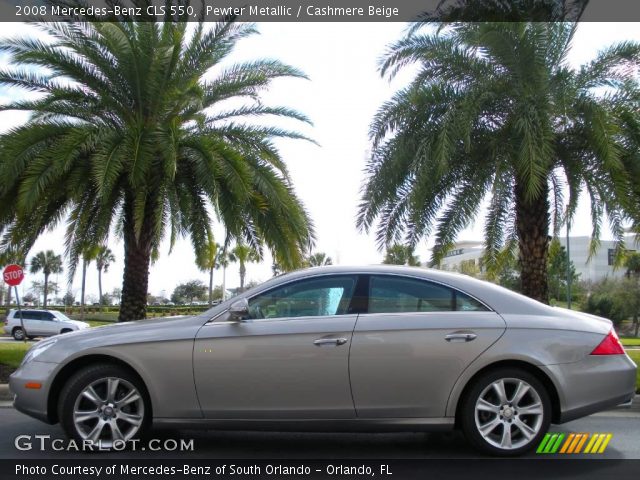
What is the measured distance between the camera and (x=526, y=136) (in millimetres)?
10438

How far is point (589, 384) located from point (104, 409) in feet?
12.3

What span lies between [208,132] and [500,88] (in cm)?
548

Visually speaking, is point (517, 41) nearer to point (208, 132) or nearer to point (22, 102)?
point (208, 132)

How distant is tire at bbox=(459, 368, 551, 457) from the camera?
506 centimetres

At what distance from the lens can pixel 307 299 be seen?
5391 millimetres

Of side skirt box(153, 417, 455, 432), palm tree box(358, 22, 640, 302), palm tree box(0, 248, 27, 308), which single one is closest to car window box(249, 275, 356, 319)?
side skirt box(153, 417, 455, 432)

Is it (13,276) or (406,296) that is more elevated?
(13,276)

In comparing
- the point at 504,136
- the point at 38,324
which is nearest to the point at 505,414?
the point at 504,136

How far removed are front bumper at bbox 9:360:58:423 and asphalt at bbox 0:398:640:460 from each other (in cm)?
33

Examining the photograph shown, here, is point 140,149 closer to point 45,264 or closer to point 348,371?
point 348,371

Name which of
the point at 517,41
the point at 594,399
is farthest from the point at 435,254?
the point at 594,399

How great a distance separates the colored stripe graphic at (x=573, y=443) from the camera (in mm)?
5422

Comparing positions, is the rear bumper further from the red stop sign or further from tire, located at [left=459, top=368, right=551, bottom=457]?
the red stop sign

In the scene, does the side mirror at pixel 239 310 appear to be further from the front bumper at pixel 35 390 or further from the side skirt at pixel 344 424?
the front bumper at pixel 35 390
